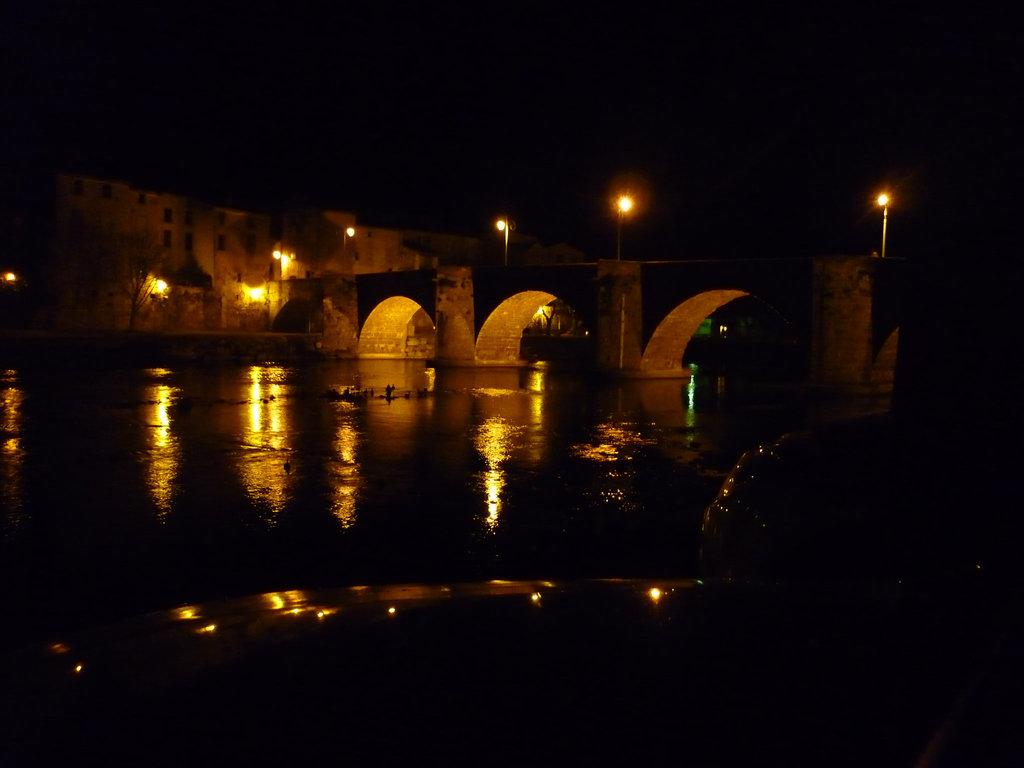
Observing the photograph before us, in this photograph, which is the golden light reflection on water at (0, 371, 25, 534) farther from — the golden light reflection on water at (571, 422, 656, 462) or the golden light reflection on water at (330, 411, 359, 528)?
the golden light reflection on water at (571, 422, 656, 462)

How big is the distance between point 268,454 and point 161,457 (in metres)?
1.28

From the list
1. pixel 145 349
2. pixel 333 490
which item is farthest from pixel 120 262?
pixel 333 490

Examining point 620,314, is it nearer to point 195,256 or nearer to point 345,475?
point 345,475

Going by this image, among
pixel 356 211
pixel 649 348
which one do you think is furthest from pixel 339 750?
pixel 356 211

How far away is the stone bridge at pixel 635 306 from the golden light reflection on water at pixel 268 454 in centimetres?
1119

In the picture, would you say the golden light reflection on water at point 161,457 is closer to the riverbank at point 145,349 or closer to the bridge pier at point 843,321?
the riverbank at point 145,349

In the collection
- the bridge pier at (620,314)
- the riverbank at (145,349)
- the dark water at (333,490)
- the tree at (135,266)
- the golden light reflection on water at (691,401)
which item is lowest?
the dark water at (333,490)

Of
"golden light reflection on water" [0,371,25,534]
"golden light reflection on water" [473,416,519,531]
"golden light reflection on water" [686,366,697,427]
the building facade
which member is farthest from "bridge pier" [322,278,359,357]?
"golden light reflection on water" [473,416,519,531]

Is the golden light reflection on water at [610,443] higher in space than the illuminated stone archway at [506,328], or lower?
lower

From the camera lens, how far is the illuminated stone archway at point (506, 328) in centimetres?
3164

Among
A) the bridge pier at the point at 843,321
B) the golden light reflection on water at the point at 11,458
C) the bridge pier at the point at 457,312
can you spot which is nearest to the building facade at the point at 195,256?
the bridge pier at the point at 457,312

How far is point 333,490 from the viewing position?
29.5 feet

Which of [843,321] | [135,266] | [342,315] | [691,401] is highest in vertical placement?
[135,266]

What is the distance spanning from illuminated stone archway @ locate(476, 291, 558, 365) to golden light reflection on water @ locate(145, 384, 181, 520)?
15904 mm
